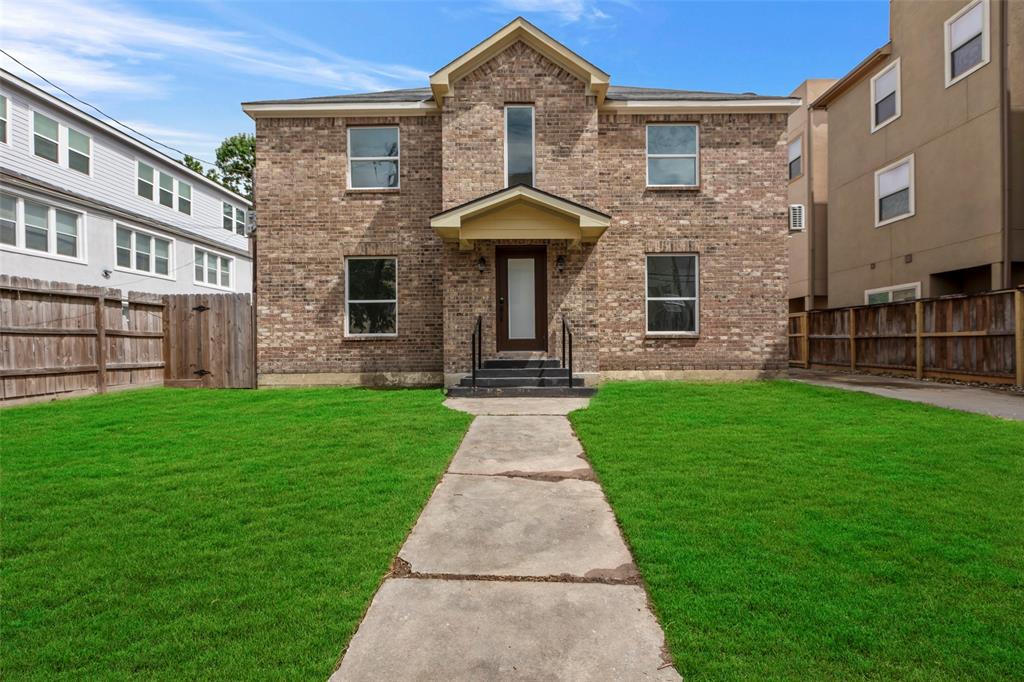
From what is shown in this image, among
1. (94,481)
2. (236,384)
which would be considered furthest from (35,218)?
(94,481)

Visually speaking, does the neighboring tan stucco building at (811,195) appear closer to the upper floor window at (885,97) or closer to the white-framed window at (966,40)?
the upper floor window at (885,97)

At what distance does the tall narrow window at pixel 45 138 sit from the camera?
588 inches

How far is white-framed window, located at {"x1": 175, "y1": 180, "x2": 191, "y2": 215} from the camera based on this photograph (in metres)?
20.9

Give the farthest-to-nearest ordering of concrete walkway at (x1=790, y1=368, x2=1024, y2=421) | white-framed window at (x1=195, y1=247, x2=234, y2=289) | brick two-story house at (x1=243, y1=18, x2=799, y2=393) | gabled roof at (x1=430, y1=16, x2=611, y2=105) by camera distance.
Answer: white-framed window at (x1=195, y1=247, x2=234, y2=289) → brick two-story house at (x1=243, y1=18, x2=799, y2=393) → gabled roof at (x1=430, y1=16, x2=611, y2=105) → concrete walkway at (x1=790, y1=368, x2=1024, y2=421)

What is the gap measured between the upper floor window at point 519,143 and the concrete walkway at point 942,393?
8.00 meters

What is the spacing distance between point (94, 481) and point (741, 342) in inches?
461

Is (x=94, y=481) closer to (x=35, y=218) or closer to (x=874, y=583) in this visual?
(x=874, y=583)

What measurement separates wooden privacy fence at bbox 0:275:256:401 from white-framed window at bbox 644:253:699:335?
30.3 feet

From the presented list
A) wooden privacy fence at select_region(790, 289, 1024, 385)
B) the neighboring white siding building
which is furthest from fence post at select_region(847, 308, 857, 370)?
the neighboring white siding building

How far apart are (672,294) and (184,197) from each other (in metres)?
19.9

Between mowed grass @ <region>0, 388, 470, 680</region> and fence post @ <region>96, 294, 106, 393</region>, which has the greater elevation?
fence post @ <region>96, 294, 106, 393</region>

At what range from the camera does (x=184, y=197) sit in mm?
21188

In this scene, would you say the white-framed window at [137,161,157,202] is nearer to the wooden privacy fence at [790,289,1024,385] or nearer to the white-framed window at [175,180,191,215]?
the white-framed window at [175,180,191,215]

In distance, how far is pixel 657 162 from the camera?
12070 mm
